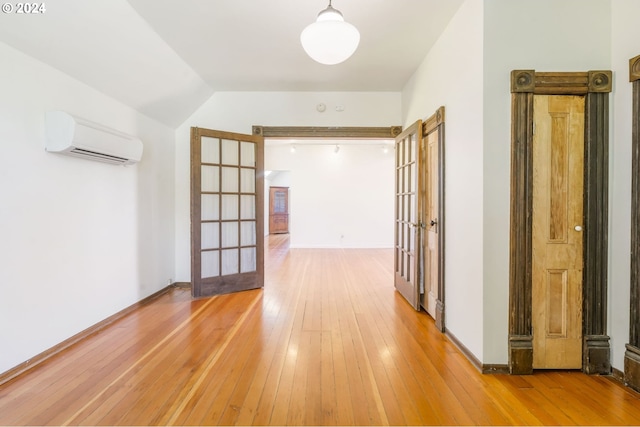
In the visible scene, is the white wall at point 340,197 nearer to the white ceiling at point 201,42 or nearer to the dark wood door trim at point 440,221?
the white ceiling at point 201,42

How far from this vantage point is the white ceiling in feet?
7.20

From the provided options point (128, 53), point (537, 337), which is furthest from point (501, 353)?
point (128, 53)

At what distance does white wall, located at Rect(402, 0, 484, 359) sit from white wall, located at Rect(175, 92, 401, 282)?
1.32m

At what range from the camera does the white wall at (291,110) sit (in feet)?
13.8

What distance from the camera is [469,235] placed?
228 cm

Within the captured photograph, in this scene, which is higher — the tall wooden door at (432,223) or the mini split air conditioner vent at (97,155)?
the mini split air conditioner vent at (97,155)

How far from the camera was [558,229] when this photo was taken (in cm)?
211

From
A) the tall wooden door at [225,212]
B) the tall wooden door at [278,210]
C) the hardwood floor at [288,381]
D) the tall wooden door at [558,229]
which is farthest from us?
the tall wooden door at [278,210]

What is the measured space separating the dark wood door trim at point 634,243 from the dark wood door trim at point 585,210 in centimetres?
13

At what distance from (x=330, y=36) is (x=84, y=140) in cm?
219

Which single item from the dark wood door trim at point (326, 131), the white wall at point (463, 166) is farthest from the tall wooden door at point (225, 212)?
the white wall at point (463, 166)

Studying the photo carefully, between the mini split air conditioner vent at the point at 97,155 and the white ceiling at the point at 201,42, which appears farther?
the mini split air conditioner vent at the point at 97,155

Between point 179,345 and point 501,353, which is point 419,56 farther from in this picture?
point 179,345

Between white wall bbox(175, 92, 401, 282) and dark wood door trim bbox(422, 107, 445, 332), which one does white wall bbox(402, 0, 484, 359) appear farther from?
white wall bbox(175, 92, 401, 282)
